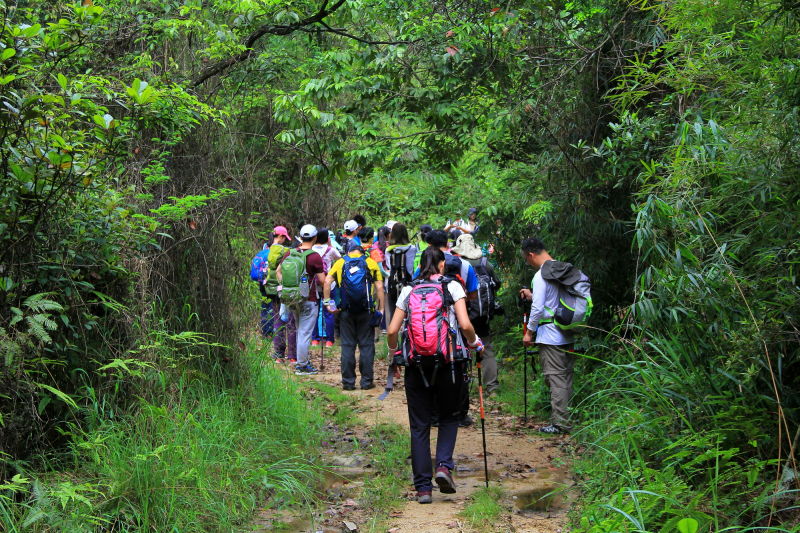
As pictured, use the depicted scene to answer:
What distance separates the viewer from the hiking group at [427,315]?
261 inches

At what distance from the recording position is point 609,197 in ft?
30.6

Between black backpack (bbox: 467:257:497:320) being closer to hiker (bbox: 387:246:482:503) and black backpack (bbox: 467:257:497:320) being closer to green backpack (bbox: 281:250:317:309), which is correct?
hiker (bbox: 387:246:482:503)

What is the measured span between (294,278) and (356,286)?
114 cm

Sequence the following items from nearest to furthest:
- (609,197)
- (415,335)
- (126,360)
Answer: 1. (126,360)
2. (415,335)
3. (609,197)

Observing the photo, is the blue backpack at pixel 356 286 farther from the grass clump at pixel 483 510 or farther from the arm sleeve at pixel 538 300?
the grass clump at pixel 483 510

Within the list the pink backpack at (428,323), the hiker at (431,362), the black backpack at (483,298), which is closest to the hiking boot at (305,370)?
the black backpack at (483,298)

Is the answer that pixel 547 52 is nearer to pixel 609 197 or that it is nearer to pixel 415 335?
pixel 609 197

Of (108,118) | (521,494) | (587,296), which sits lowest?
(521,494)

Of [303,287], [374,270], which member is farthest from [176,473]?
[374,270]

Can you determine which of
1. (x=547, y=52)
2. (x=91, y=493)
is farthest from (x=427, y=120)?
(x=91, y=493)

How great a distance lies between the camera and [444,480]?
662cm

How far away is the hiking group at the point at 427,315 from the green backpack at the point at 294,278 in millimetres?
17

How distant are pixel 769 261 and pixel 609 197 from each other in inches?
182

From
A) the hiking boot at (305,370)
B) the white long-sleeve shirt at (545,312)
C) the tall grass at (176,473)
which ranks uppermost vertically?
the white long-sleeve shirt at (545,312)
